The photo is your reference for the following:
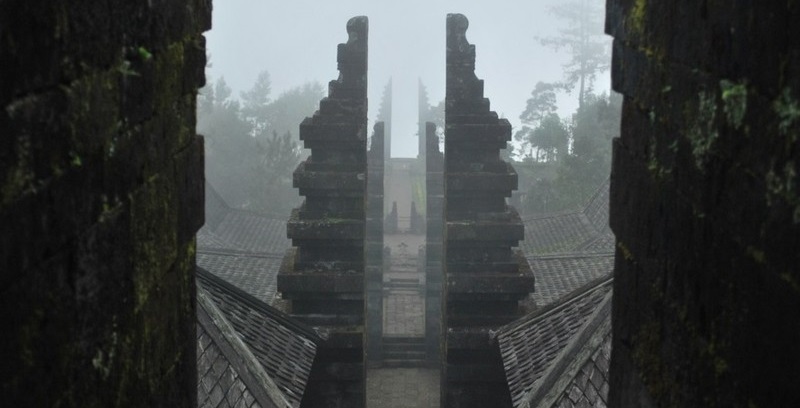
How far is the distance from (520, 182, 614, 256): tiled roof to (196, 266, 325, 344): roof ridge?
1382 centimetres

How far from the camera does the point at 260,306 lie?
47.3 ft

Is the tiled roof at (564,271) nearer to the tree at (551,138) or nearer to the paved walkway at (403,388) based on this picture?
the paved walkway at (403,388)

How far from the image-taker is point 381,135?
102ft

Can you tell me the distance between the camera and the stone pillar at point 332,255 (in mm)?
15117

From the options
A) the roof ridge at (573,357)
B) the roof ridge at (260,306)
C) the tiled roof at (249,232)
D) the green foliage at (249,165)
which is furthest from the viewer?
the green foliage at (249,165)

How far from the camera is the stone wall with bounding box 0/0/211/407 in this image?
99.0 inches

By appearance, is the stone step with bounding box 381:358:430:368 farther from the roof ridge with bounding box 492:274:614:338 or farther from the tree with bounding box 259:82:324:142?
the tree with bounding box 259:82:324:142

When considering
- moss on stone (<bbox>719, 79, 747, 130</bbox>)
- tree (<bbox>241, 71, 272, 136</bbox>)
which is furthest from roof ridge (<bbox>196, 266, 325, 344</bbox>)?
tree (<bbox>241, 71, 272, 136</bbox>)

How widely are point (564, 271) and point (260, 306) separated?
9.67 metres

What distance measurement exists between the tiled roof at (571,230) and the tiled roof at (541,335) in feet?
42.2

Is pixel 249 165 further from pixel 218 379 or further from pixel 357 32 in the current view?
pixel 218 379

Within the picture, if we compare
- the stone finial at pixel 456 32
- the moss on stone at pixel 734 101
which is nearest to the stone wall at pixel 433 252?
the stone finial at pixel 456 32

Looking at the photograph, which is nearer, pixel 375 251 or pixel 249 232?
pixel 375 251

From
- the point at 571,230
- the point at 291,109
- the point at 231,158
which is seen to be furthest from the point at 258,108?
the point at 571,230
